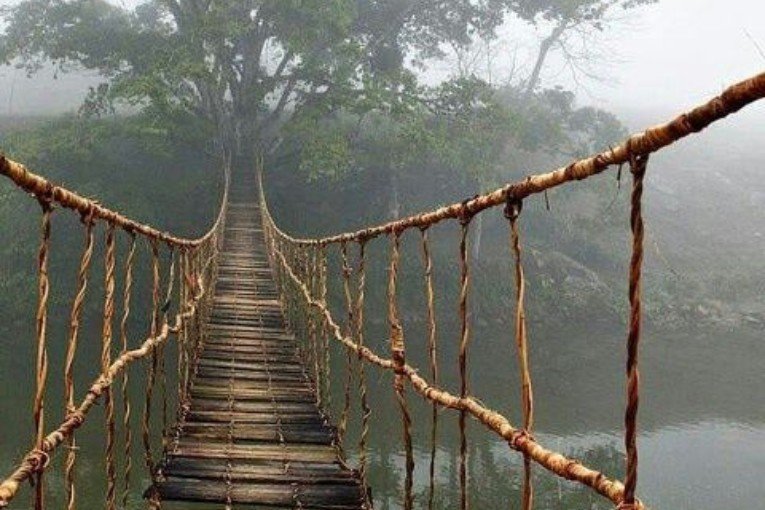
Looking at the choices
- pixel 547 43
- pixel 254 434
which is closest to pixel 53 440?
pixel 254 434

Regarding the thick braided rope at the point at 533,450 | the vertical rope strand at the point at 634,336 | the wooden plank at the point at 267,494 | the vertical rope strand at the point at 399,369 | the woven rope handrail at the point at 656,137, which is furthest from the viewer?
the wooden plank at the point at 267,494

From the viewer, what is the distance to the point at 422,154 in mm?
18438

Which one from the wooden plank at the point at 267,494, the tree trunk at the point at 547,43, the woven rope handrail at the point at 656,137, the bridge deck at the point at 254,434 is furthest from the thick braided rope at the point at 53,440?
the tree trunk at the point at 547,43

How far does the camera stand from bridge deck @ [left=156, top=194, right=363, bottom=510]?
141 inches

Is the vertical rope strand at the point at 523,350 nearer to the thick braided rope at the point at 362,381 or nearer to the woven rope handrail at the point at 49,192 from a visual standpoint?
the woven rope handrail at the point at 49,192

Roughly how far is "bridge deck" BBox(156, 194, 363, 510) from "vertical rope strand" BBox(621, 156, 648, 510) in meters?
2.56

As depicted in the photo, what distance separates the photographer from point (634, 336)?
1212 millimetres

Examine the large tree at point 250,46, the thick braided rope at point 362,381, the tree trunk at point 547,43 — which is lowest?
the thick braided rope at point 362,381

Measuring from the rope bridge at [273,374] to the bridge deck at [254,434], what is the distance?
11 millimetres

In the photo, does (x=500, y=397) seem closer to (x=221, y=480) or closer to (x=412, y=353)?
A: (x=412, y=353)

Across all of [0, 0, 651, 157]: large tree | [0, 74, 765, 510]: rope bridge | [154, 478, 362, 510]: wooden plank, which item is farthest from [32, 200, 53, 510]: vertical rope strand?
[0, 0, 651, 157]: large tree

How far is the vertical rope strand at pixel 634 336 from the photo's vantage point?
1.19 metres

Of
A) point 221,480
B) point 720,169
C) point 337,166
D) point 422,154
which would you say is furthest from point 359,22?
point 720,169

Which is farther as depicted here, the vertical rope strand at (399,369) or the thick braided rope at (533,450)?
the vertical rope strand at (399,369)
